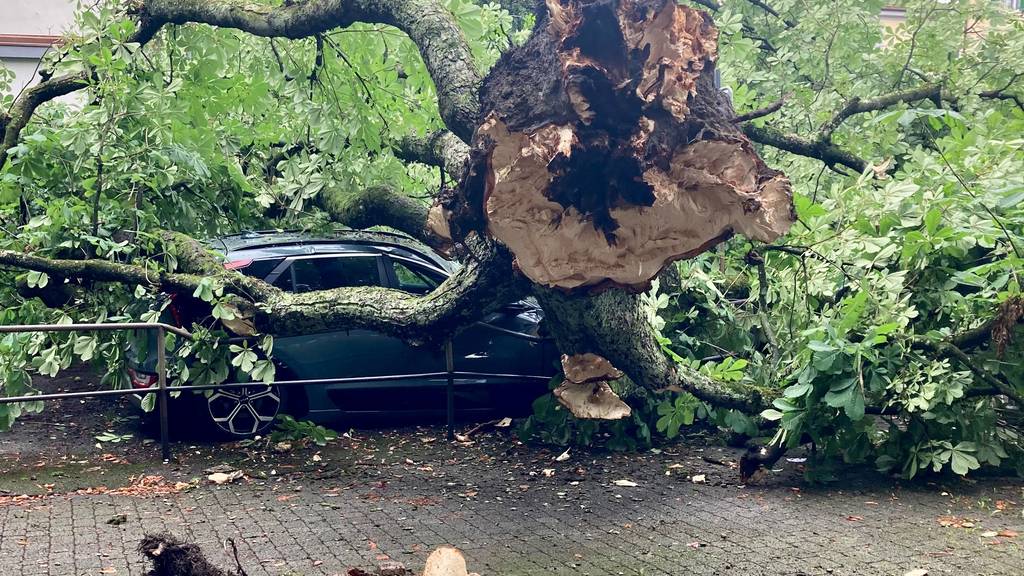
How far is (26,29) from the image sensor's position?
20.6 meters

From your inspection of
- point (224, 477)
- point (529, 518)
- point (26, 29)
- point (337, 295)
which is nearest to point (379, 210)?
point (337, 295)

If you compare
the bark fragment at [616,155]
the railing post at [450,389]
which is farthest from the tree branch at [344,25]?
the railing post at [450,389]

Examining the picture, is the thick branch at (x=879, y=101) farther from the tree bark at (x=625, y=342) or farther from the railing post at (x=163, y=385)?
the railing post at (x=163, y=385)

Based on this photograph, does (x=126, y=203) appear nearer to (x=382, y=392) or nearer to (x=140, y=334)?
(x=140, y=334)

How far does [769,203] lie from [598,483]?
2479mm

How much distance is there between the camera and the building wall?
66.1 ft

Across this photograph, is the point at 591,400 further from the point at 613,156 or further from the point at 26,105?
the point at 26,105

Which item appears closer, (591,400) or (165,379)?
(591,400)

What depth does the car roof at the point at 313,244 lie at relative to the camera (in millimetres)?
7363

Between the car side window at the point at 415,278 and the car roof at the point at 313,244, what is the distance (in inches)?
5.1

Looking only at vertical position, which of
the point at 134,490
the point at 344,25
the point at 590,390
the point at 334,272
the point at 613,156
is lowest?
the point at 134,490

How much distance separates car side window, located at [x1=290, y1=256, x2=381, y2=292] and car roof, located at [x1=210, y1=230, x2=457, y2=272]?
0.32 ft

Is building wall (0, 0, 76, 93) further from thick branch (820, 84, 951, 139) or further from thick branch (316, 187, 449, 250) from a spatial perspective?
thick branch (820, 84, 951, 139)

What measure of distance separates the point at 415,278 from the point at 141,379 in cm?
235
